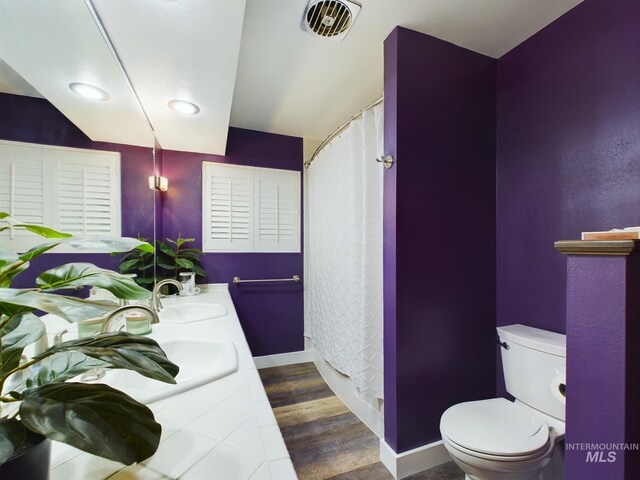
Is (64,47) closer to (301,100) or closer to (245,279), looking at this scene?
(301,100)

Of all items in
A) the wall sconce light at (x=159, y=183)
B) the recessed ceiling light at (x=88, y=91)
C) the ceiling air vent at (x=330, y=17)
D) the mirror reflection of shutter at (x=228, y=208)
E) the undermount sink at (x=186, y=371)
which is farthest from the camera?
the mirror reflection of shutter at (x=228, y=208)

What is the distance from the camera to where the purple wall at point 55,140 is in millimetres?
671

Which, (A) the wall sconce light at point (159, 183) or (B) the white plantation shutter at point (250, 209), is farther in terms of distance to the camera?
(B) the white plantation shutter at point (250, 209)

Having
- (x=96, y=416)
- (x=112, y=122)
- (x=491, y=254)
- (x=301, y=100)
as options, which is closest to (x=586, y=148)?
(x=491, y=254)

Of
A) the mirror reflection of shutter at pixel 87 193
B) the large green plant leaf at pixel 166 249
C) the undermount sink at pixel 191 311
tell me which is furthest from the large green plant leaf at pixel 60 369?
the large green plant leaf at pixel 166 249

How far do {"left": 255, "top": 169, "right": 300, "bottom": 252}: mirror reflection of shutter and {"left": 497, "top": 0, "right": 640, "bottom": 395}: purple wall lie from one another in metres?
1.77

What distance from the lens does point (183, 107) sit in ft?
5.27

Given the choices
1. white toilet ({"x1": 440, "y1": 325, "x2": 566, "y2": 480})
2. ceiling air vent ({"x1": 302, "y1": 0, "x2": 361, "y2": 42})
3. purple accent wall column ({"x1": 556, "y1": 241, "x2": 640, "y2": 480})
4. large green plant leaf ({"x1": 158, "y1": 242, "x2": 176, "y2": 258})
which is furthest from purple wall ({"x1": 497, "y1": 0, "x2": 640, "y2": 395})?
large green plant leaf ({"x1": 158, "y1": 242, "x2": 176, "y2": 258})

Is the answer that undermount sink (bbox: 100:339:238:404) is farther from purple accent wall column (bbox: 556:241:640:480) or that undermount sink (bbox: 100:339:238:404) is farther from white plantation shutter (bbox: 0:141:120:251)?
purple accent wall column (bbox: 556:241:640:480)

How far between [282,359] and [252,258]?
1.08 metres

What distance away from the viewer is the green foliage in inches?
64.7

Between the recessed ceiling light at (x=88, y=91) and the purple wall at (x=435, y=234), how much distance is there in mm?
1378

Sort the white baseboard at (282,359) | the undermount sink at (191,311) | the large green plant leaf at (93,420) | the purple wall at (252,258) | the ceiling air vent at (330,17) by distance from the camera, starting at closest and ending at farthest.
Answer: the large green plant leaf at (93,420), the ceiling air vent at (330,17), the undermount sink at (191,311), the purple wall at (252,258), the white baseboard at (282,359)

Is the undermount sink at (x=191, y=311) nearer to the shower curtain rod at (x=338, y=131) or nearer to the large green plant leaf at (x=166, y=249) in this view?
the large green plant leaf at (x=166, y=249)
